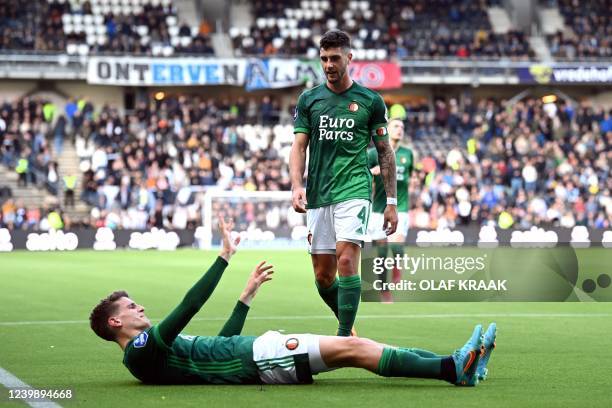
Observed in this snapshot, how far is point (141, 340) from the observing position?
7.16m

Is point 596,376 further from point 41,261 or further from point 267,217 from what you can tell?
point 267,217

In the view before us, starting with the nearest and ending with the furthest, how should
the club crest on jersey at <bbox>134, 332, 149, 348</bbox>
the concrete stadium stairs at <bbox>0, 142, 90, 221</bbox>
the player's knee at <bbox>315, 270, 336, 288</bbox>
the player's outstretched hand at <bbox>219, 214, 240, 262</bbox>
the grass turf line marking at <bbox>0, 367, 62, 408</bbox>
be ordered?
the grass turf line marking at <bbox>0, 367, 62, 408</bbox> < the player's outstretched hand at <bbox>219, 214, 240, 262</bbox> < the club crest on jersey at <bbox>134, 332, 149, 348</bbox> < the player's knee at <bbox>315, 270, 336, 288</bbox> < the concrete stadium stairs at <bbox>0, 142, 90, 221</bbox>

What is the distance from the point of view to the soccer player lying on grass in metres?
7.03

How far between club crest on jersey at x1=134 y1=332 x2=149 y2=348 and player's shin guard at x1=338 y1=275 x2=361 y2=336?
2130 mm

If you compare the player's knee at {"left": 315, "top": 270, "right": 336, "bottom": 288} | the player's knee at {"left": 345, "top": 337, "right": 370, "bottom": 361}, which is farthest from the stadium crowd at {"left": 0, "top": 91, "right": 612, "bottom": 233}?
the player's knee at {"left": 345, "top": 337, "right": 370, "bottom": 361}

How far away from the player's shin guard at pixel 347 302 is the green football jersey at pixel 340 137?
0.68 meters

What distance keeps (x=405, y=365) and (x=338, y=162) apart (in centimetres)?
255

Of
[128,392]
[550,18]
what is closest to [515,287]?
[128,392]

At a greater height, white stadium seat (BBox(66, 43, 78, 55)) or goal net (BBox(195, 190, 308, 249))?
white stadium seat (BBox(66, 43, 78, 55))

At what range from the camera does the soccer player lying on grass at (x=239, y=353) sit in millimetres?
7027

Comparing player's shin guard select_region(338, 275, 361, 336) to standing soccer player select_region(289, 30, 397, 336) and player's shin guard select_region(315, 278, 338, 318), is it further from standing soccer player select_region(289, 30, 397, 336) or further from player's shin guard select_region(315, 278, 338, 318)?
player's shin guard select_region(315, 278, 338, 318)

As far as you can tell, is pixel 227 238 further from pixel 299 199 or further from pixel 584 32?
pixel 584 32

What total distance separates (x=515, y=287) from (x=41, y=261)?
14384 mm

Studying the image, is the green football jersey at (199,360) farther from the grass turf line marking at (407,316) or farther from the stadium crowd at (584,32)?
the stadium crowd at (584,32)
